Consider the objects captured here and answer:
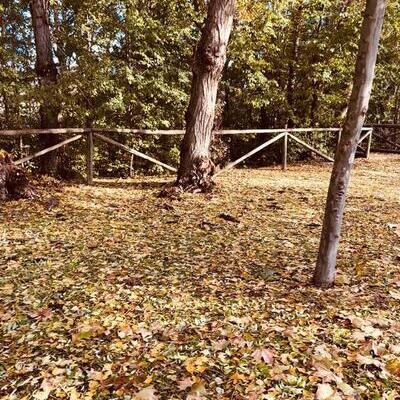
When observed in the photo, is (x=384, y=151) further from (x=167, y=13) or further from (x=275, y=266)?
(x=275, y=266)

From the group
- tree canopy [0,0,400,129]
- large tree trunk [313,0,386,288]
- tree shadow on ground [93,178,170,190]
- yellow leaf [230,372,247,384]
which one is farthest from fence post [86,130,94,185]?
yellow leaf [230,372,247,384]

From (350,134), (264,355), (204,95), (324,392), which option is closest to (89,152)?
(204,95)

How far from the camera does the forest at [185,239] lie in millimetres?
2611

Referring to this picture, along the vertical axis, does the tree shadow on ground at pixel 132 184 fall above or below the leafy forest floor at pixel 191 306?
above

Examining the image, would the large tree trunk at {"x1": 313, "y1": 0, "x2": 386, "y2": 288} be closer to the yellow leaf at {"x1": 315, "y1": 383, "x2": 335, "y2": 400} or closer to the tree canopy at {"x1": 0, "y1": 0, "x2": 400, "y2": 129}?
the yellow leaf at {"x1": 315, "y1": 383, "x2": 335, "y2": 400}

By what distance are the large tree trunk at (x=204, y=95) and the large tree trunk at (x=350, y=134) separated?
12.8 feet

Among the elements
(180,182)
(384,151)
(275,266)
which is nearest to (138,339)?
(275,266)

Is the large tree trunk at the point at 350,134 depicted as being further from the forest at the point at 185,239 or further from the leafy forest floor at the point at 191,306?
the leafy forest floor at the point at 191,306

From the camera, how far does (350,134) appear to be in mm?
3195

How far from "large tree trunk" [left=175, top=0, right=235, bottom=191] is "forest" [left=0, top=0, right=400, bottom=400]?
0.03 meters

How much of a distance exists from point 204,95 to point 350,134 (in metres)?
4.25

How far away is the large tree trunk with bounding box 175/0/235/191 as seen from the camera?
22.0 feet

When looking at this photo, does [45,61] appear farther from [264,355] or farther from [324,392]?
[324,392]

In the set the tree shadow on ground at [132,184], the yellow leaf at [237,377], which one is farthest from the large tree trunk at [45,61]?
the yellow leaf at [237,377]
